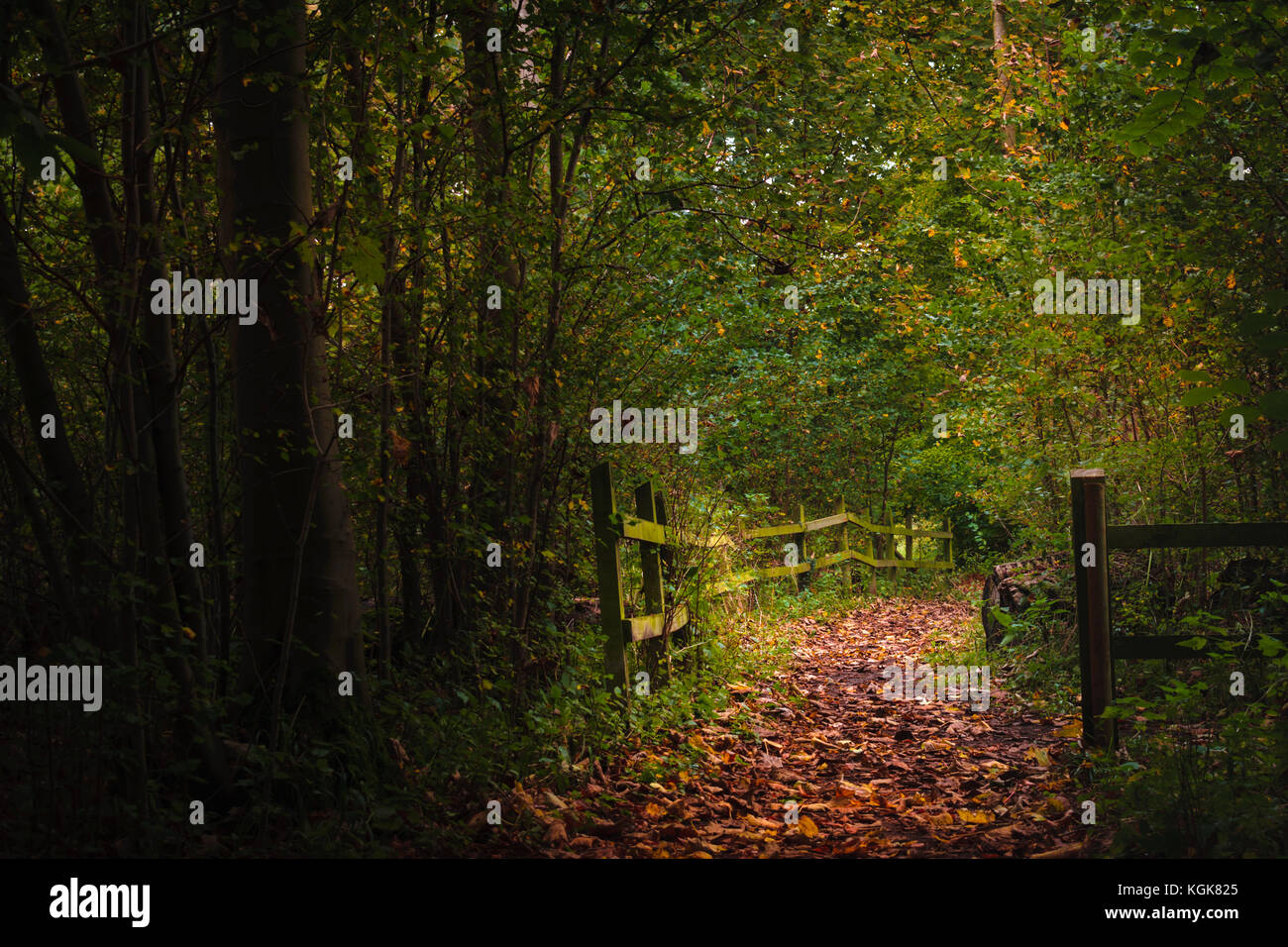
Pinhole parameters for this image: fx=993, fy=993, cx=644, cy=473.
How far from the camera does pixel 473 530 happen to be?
541cm

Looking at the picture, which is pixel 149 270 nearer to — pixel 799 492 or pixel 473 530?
pixel 473 530

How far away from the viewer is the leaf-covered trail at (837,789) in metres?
4.56

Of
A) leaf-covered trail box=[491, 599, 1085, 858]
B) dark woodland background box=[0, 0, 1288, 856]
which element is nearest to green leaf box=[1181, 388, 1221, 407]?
dark woodland background box=[0, 0, 1288, 856]

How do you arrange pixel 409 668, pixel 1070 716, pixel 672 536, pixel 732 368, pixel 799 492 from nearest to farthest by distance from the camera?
pixel 409 668, pixel 1070 716, pixel 672 536, pixel 732 368, pixel 799 492

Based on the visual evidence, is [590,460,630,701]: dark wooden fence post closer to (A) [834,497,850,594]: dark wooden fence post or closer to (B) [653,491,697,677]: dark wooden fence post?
(B) [653,491,697,677]: dark wooden fence post

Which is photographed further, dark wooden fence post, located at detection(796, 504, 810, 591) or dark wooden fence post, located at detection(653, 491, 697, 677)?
dark wooden fence post, located at detection(796, 504, 810, 591)

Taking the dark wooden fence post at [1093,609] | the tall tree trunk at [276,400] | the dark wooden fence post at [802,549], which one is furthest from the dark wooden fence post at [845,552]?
the tall tree trunk at [276,400]

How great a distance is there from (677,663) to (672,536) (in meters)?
0.99

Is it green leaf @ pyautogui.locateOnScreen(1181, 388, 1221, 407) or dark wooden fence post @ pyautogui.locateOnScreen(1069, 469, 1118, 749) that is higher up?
green leaf @ pyautogui.locateOnScreen(1181, 388, 1221, 407)

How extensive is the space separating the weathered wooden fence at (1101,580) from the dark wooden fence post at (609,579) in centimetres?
272

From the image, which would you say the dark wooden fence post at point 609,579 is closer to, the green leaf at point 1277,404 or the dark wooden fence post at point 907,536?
the green leaf at point 1277,404

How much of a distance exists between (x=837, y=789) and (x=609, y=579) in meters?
1.90

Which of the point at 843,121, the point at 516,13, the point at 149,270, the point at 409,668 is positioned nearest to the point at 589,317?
the point at 516,13

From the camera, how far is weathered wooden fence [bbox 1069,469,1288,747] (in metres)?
5.45
